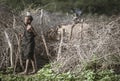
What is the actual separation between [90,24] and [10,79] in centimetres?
295

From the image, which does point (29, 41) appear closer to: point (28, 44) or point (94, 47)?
point (28, 44)

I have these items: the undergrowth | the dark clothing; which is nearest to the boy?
the dark clothing

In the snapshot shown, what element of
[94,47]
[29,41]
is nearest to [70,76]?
[94,47]

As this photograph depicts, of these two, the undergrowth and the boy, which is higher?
the boy

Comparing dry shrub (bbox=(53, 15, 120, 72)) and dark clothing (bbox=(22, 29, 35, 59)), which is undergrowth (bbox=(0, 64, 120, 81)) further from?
dark clothing (bbox=(22, 29, 35, 59))

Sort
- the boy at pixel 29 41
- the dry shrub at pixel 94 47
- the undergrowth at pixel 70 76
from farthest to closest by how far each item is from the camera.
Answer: the boy at pixel 29 41 → the dry shrub at pixel 94 47 → the undergrowth at pixel 70 76

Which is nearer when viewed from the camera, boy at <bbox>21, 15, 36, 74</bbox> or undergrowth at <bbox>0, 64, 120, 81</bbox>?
undergrowth at <bbox>0, 64, 120, 81</bbox>

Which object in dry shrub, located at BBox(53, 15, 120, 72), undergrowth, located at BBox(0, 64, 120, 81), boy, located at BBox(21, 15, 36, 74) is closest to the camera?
undergrowth, located at BBox(0, 64, 120, 81)

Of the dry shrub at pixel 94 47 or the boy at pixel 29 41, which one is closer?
the dry shrub at pixel 94 47

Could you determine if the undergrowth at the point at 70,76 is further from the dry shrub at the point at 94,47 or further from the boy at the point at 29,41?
the boy at the point at 29,41

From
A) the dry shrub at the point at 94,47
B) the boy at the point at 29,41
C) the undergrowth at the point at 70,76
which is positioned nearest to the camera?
the undergrowth at the point at 70,76

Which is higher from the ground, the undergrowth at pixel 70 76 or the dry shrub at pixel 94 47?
the dry shrub at pixel 94 47

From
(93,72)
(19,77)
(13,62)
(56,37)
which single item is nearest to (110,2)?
(93,72)

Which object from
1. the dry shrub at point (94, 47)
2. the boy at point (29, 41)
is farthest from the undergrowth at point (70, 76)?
the boy at point (29, 41)
